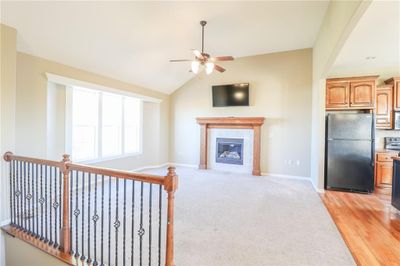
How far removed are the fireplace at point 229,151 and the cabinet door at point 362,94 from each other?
297cm

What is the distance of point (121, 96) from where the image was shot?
5711mm

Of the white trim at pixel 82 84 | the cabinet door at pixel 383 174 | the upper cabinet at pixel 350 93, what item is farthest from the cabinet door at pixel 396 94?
the white trim at pixel 82 84

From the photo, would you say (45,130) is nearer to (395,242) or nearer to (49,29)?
(49,29)

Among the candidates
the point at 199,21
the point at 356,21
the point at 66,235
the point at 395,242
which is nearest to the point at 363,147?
the point at 395,242

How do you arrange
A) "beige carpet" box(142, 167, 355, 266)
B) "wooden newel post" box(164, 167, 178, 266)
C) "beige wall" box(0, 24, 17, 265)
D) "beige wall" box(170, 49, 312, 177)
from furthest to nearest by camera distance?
"beige wall" box(170, 49, 312, 177) < "beige wall" box(0, 24, 17, 265) < "beige carpet" box(142, 167, 355, 266) < "wooden newel post" box(164, 167, 178, 266)

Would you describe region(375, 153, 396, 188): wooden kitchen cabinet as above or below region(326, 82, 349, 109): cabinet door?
below

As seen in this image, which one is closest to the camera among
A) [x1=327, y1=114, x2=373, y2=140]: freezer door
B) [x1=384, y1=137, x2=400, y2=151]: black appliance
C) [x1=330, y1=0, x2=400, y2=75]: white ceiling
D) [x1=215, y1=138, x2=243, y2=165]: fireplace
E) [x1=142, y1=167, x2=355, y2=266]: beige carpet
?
[x1=330, y1=0, x2=400, y2=75]: white ceiling

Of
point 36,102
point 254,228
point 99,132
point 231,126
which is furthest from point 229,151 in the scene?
point 36,102

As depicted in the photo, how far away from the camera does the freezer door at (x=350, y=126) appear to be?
4359 mm

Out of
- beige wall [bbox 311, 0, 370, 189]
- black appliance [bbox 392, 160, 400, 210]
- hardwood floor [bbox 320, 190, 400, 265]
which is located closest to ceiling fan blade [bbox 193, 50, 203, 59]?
beige wall [bbox 311, 0, 370, 189]

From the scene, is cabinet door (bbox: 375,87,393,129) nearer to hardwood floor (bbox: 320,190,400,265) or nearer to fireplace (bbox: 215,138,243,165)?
hardwood floor (bbox: 320,190,400,265)

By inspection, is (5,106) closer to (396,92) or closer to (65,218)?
(65,218)

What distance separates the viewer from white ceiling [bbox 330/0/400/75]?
2.10 m

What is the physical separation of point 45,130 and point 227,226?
11.7 ft
